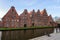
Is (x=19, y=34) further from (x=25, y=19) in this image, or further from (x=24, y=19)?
(x=25, y=19)

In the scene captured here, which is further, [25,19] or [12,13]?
[25,19]

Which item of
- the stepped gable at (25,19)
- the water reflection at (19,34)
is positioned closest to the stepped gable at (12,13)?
the stepped gable at (25,19)

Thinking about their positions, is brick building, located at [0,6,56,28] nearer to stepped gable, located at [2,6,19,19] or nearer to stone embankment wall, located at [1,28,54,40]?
stepped gable, located at [2,6,19,19]

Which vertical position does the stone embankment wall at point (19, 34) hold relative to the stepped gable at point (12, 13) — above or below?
below

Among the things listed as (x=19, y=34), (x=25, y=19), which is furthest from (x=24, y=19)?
(x=19, y=34)

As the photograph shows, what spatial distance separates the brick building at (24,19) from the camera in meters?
29.1

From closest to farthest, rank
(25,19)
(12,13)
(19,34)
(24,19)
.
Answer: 1. (19,34)
2. (12,13)
3. (24,19)
4. (25,19)

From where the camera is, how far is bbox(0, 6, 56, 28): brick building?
29.1 meters

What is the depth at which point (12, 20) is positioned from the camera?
2964 cm

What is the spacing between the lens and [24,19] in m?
31.7

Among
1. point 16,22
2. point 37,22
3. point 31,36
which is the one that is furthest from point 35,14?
point 31,36

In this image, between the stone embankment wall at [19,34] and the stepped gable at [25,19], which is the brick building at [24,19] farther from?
the stone embankment wall at [19,34]

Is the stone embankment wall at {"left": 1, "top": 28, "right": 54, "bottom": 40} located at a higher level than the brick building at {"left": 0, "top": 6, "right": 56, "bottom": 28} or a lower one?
lower

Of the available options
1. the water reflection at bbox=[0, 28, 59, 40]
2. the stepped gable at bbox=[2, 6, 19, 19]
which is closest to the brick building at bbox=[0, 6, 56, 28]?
the stepped gable at bbox=[2, 6, 19, 19]
